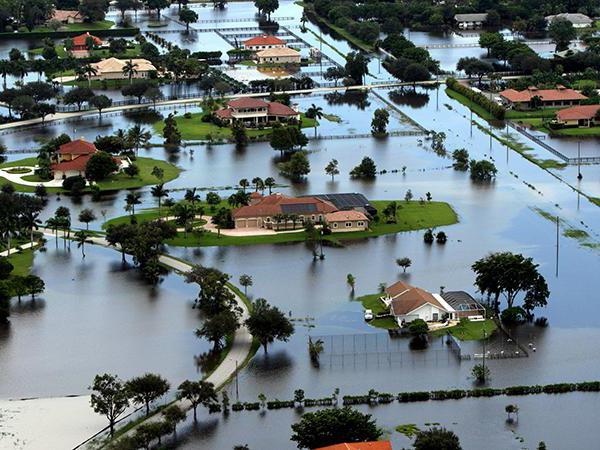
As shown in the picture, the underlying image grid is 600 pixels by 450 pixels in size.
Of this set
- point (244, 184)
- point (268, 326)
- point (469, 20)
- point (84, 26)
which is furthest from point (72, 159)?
point (469, 20)

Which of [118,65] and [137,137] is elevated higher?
[137,137]

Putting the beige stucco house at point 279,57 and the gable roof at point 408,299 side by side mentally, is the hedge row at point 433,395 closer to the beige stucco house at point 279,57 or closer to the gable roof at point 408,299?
the gable roof at point 408,299

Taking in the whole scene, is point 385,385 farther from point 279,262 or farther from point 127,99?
point 127,99

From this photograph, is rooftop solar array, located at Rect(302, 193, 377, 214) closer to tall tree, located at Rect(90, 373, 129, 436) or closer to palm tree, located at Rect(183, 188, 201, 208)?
palm tree, located at Rect(183, 188, 201, 208)

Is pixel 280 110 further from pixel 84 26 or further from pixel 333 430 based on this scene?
pixel 333 430

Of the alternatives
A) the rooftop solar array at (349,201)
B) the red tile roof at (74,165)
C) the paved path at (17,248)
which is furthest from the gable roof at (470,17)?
the paved path at (17,248)

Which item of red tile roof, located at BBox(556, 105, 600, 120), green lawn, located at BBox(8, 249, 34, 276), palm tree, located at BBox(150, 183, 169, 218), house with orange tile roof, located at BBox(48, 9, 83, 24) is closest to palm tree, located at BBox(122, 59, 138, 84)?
house with orange tile roof, located at BBox(48, 9, 83, 24)

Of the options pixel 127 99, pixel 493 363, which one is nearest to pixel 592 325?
pixel 493 363
